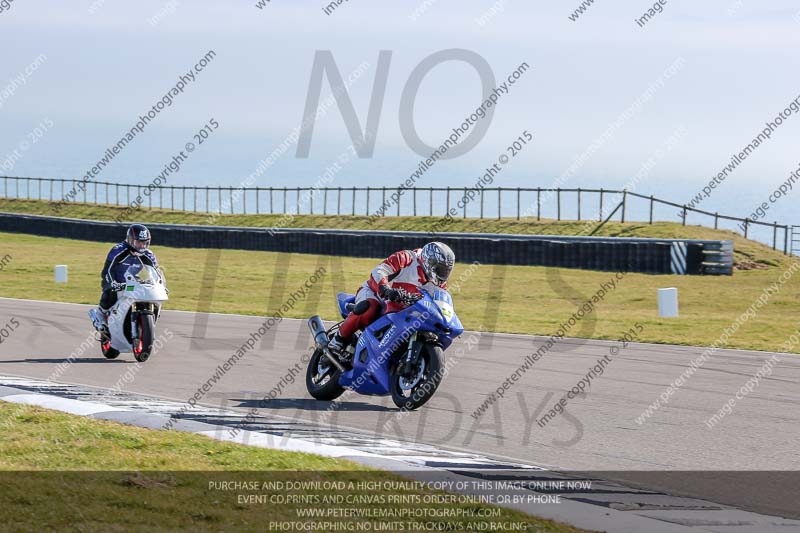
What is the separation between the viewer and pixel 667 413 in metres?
11.1

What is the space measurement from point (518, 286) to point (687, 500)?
24.9m

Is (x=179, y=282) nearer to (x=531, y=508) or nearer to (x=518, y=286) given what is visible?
(x=518, y=286)

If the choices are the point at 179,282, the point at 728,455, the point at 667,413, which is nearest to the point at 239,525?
the point at 728,455

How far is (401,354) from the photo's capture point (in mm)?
11078

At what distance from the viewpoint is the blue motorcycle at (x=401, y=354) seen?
1068 centimetres

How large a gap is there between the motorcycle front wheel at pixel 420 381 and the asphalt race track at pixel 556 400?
15cm

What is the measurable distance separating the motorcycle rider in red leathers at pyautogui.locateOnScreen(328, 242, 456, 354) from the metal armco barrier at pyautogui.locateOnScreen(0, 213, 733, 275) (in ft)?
70.2

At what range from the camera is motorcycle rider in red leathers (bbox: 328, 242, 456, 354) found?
425 inches

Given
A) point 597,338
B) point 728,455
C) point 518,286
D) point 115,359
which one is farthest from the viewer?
point 518,286

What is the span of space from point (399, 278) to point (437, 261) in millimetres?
487

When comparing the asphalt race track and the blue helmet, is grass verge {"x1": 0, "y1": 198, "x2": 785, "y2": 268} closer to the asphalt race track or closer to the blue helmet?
the asphalt race track

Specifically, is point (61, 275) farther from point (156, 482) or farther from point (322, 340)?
point (156, 482)

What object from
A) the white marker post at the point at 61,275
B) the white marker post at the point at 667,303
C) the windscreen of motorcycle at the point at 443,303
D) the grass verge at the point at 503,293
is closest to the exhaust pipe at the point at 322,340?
the windscreen of motorcycle at the point at 443,303

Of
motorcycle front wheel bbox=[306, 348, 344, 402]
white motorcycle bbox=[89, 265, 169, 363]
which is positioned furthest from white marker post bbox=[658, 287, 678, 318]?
motorcycle front wheel bbox=[306, 348, 344, 402]
